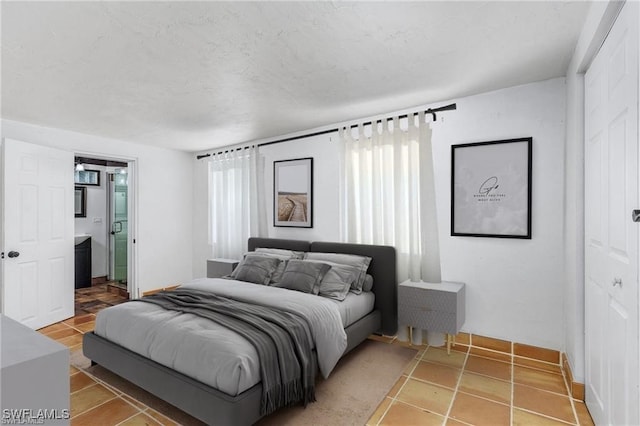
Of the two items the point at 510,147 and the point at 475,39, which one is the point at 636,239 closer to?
the point at 475,39

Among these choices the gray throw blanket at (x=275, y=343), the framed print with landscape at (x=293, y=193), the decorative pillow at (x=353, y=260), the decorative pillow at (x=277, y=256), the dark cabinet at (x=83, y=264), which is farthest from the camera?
the dark cabinet at (x=83, y=264)

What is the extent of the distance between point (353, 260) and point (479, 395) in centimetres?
161

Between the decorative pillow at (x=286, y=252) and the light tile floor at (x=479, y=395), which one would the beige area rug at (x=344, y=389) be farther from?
the decorative pillow at (x=286, y=252)

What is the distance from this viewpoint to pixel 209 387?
1.99 meters

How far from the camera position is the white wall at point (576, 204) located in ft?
7.35

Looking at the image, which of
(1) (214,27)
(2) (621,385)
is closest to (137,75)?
(1) (214,27)

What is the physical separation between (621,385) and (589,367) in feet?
2.31

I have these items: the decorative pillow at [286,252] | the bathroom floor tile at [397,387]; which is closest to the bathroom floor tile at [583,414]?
the bathroom floor tile at [397,387]

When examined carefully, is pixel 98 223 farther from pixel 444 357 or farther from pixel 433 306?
pixel 444 357

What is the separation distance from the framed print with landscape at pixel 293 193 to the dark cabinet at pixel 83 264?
376 cm

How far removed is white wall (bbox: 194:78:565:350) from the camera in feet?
9.26

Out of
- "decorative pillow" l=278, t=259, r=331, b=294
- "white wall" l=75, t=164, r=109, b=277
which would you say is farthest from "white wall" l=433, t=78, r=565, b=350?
"white wall" l=75, t=164, r=109, b=277

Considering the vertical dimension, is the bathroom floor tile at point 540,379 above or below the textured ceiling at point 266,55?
below

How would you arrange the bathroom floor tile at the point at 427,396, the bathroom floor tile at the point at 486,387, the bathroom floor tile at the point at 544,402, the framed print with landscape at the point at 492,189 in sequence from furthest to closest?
1. the framed print with landscape at the point at 492,189
2. the bathroom floor tile at the point at 486,387
3. the bathroom floor tile at the point at 427,396
4. the bathroom floor tile at the point at 544,402
